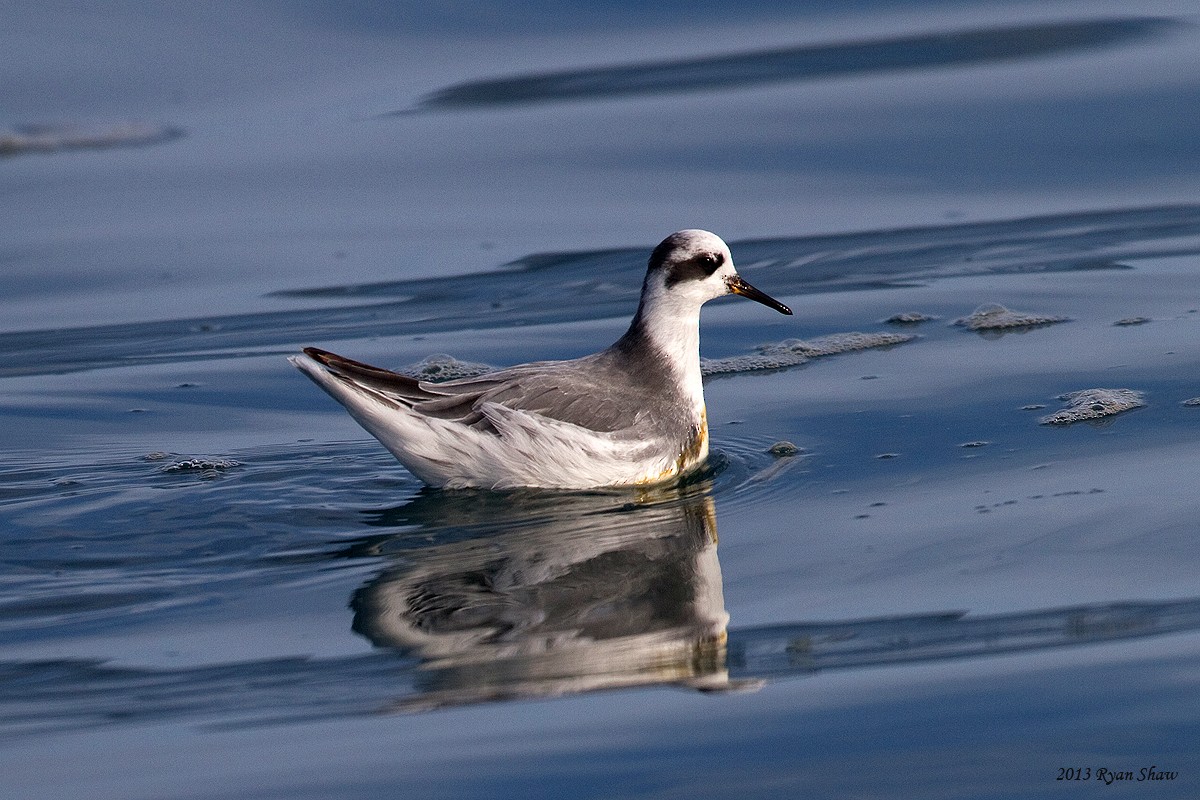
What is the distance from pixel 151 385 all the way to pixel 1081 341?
4.71 meters

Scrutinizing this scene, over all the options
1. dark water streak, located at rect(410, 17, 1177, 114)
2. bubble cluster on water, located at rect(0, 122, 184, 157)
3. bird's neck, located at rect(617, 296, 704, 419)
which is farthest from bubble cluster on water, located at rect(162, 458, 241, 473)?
dark water streak, located at rect(410, 17, 1177, 114)

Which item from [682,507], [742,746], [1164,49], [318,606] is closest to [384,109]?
[1164,49]

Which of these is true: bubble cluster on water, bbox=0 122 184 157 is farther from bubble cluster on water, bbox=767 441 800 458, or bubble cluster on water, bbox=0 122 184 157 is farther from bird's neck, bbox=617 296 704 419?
bubble cluster on water, bbox=767 441 800 458

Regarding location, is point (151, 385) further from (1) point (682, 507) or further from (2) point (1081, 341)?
(2) point (1081, 341)

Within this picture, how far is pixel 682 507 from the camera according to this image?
22.5ft

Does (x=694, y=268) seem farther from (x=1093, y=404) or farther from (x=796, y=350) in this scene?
(x=1093, y=404)

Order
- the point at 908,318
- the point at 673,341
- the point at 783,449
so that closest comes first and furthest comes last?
the point at 783,449
the point at 673,341
the point at 908,318

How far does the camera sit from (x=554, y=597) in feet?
18.8

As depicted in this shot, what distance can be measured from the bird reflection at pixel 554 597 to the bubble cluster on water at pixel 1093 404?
65.9 inches

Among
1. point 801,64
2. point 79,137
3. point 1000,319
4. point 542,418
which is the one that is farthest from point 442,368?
point 801,64

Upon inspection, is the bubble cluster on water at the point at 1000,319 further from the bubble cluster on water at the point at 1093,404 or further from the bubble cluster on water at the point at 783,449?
the bubble cluster on water at the point at 783,449

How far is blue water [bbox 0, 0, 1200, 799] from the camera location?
185 inches

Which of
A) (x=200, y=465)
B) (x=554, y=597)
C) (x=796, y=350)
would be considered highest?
(x=796, y=350)

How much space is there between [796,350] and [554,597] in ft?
11.7
